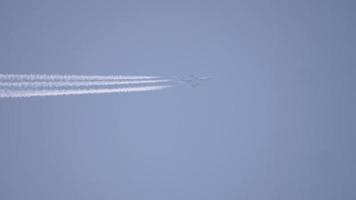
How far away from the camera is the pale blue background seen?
27.6 meters

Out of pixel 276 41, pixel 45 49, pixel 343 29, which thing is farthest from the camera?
pixel 45 49

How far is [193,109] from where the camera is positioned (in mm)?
31547

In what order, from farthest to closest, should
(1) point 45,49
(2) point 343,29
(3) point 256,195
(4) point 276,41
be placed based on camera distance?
(1) point 45,49, (4) point 276,41, (2) point 343,29, (3) point 256,195

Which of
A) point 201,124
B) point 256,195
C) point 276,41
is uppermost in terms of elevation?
point 276,41

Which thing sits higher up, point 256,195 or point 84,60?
point 84,60

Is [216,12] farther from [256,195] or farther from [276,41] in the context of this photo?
[256,195]

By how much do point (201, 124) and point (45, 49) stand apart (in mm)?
14330

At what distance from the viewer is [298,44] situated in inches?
1172

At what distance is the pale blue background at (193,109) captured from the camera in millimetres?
27578

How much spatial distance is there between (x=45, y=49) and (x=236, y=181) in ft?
61.5

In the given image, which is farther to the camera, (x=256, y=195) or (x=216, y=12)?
(x=216, y=12)

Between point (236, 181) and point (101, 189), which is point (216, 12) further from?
point (101, 189)

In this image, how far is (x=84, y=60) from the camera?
106 feet

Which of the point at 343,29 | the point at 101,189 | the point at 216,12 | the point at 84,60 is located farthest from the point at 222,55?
the point at 101,189
